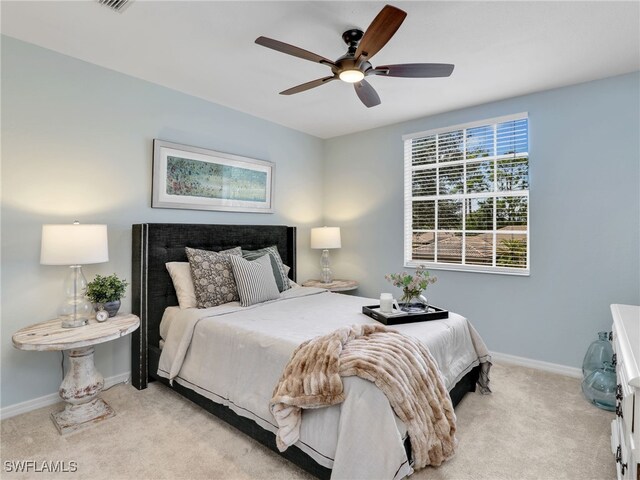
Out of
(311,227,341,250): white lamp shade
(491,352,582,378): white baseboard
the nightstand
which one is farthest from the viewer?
(311,227,341,250): white lamp shade

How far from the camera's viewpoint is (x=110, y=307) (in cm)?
254

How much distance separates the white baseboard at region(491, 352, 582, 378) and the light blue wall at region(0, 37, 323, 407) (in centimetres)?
334

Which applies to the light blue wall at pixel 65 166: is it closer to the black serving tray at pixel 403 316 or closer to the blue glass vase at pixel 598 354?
the black serving tray at pixel 403 316

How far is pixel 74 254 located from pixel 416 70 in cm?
254

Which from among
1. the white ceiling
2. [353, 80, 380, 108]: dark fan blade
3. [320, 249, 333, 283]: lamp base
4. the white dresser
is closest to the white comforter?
the white dresser

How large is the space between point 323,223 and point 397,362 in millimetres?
3344

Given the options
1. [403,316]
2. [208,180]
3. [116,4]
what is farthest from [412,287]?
[116,4]

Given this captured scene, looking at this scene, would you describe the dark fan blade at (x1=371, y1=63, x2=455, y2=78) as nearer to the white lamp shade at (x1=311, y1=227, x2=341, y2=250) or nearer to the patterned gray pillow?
the patterned gray pillow

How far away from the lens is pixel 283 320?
2422 millimetres

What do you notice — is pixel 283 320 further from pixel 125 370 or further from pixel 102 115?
pixel 102 115

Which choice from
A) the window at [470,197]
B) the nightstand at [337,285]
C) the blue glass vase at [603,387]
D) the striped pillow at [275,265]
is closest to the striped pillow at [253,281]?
the striped pillow at [275,265]

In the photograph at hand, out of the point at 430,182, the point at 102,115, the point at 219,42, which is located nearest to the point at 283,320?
the point at 219,42

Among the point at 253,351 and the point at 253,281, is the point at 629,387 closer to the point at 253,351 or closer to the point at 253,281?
the point at 253,351

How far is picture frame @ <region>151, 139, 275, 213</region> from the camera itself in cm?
312
